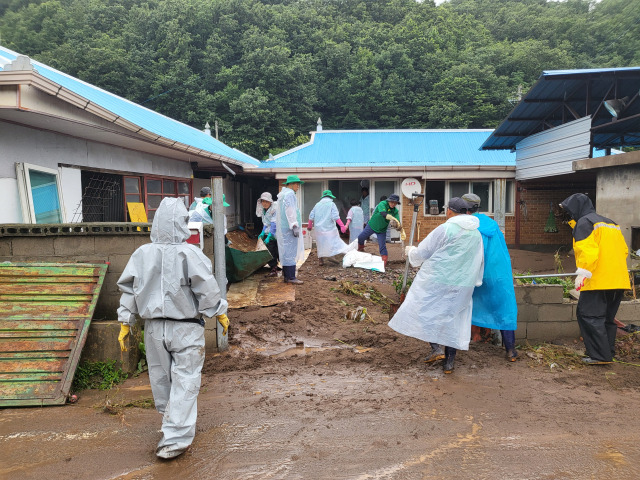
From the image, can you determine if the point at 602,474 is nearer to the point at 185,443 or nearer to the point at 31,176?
the point at 185,443

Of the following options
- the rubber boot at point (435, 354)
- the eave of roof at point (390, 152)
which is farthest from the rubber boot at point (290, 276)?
the eave of roof at point (390, 152)

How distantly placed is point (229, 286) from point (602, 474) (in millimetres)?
5466

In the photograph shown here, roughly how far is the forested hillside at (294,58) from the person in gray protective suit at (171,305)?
24862 millimetres

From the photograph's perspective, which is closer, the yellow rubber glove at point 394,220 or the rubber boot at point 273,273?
the yellow rubber glove at point 394,220

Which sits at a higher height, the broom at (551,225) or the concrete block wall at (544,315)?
the broom at (551,225)

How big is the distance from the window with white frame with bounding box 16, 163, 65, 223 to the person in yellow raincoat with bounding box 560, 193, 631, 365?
615 cm

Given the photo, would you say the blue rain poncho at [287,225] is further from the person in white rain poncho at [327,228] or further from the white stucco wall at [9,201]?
the white stucco wall at [9,201]

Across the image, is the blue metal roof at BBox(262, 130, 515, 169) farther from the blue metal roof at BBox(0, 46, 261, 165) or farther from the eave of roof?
the blue metal roof at BBox(0, 46, 261, 165)

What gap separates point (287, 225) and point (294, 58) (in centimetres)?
2855

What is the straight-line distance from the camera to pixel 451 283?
161 inches

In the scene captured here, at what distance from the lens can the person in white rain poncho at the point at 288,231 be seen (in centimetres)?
723

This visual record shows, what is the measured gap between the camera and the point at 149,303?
114 inches

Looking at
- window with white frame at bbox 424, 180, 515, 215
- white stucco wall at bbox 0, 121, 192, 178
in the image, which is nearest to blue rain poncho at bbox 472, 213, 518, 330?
white stucco wall at bbox 0, 121, 192, 178

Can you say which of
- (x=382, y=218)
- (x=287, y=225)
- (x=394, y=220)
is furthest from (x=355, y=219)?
(x=287, y=225)
